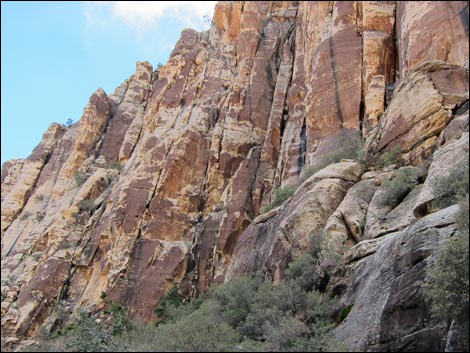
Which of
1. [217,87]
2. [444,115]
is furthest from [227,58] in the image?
[444,115]

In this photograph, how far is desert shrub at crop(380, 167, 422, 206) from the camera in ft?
65.1

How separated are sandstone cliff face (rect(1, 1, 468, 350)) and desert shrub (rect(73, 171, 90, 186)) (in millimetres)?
286

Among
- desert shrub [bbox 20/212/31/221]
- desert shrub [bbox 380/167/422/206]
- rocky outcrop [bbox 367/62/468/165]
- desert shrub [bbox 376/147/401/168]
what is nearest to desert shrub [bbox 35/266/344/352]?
desert shrub [bbox 380/167/422/206]

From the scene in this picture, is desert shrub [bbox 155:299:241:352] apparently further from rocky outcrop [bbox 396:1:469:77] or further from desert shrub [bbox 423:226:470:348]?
rocky outcrop [bbox 396:1:469:77]

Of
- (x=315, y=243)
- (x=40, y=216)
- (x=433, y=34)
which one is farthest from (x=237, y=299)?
(x=40, y=216)

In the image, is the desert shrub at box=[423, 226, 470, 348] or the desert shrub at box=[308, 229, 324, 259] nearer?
the desert shrub at box=[423, 226, 470, 348]

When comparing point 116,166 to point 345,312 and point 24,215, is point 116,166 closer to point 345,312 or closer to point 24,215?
point 24,215

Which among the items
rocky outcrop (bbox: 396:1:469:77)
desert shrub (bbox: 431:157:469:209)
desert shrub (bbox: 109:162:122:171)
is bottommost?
desert shrub (bbox: 431:157:469:209)

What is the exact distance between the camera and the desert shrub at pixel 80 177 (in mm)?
50156

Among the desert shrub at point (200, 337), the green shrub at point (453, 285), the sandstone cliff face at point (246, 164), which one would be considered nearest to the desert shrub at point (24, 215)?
the sandstone cliff face at point (246, 164)

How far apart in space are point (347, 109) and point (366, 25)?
684cm

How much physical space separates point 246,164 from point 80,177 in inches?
766

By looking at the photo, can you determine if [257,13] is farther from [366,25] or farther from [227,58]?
[366,25]

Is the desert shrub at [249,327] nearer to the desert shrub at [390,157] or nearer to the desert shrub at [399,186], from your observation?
the desert shrub at [399,186]
